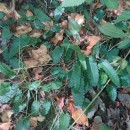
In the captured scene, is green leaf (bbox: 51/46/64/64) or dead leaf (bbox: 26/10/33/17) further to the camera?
dead leaf (bbox: 26/10/33/17)

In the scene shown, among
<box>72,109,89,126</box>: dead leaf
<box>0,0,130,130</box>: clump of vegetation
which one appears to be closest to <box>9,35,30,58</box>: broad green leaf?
<box>0,0,130,130</box>: clump of vegetation

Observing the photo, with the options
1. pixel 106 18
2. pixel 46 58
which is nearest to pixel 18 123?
pixel 46 58

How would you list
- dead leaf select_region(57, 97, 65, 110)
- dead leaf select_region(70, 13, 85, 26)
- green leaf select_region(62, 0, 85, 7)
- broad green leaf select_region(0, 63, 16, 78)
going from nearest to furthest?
green leaf select_region(62, 0, 85, 7) < broad green leaf select_region(0, 63, 16, 78) < dead leaf select_region(57, 97, 65, 110) < dead leaf select_region(70, 13, 85, 26)

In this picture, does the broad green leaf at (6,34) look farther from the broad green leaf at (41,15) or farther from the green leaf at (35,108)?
the green leaf at (35,108)

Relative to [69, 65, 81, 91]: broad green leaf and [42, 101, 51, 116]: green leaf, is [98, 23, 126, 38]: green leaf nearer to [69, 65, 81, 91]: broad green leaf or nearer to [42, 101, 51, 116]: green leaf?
[69, 65, 81, 91]: broad green leaf

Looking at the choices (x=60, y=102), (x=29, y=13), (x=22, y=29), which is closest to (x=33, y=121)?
(x=60, y=102)
